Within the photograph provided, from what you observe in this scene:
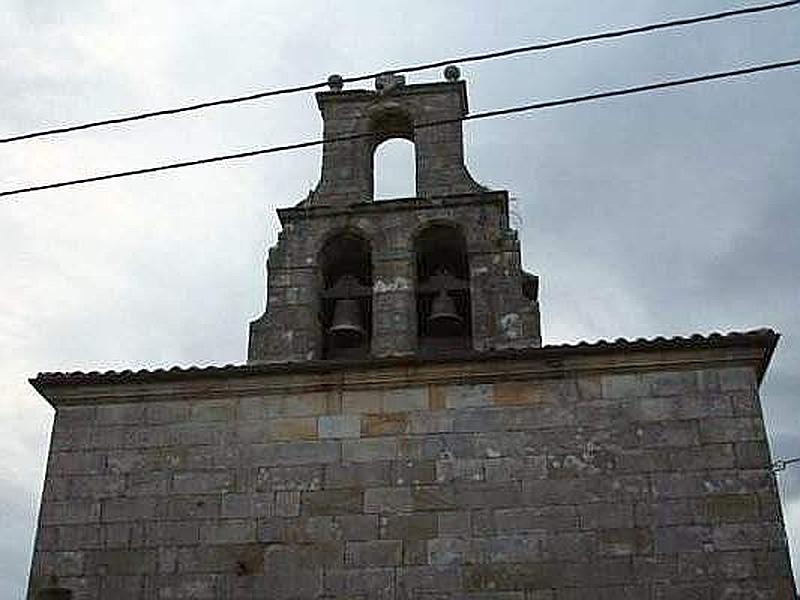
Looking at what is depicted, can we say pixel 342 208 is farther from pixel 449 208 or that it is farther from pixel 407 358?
pixel 407 358

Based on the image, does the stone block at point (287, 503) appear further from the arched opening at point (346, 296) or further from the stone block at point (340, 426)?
the arched opening at point (346, 296)

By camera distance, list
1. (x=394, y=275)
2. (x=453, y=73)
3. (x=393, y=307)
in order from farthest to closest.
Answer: (x=453, y=73)
(x=394, y=275)
(x=393, y=307)

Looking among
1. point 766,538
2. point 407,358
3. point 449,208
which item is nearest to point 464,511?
point 407,358

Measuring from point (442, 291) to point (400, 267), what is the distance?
47 centimetres

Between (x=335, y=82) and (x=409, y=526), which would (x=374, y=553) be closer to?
(x=409, y=526)

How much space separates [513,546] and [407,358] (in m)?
1.85

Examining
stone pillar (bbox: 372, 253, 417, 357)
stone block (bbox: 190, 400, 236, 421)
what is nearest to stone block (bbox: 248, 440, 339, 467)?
stone block (bbox: 190, 400, 236, 421)

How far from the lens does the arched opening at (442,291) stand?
34.5ft

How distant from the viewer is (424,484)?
29.6 ft

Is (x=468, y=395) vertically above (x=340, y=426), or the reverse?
(x=468, y=395)

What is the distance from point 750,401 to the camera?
9.09 metres

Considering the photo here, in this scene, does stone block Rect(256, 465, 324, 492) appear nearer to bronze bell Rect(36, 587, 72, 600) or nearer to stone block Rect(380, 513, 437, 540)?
stone block Rect(380, 513, 437, 540)

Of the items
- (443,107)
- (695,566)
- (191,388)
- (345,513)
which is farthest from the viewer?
(443,107)

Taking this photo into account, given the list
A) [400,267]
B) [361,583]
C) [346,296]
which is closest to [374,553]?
[361,583]
